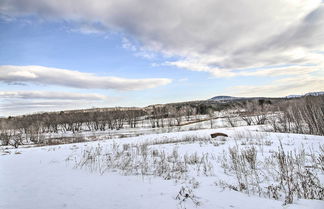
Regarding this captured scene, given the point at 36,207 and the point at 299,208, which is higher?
the point at 36,207

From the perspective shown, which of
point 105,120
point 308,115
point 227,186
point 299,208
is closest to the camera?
point 299,208

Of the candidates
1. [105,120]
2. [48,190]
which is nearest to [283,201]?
[48,190]

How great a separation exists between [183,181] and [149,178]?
0.92 meters

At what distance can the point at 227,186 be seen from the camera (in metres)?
4.03

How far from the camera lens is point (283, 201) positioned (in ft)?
10.7

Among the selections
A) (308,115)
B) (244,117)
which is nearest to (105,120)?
(244,117)

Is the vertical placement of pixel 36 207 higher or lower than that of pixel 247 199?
higher

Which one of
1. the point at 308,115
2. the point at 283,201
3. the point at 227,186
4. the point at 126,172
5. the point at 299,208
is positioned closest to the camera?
the point at 299,208

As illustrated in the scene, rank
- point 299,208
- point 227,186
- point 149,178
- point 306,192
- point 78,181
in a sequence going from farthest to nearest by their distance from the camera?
point 149,178 → point 78,181 → point 227,186 → point 306,192 → point 299,208

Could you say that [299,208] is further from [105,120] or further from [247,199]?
[105,120]

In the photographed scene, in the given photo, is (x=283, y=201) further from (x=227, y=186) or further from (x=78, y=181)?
(x=78, y=181)

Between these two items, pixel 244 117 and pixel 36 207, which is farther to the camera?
pixel 244 117

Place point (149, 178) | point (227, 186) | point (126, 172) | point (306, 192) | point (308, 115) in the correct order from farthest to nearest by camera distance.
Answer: point (308, 115), point (126, 172), point (149, 178), point (227, 186), point (306, 192)

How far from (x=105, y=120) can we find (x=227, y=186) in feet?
200
